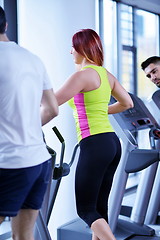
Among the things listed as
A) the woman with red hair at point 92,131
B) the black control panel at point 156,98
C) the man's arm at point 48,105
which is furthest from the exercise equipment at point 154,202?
the man's arm at point 48,105

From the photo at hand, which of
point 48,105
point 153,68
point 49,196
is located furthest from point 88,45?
point 153,68

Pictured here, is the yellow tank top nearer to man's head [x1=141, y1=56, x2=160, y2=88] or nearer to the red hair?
the red hair

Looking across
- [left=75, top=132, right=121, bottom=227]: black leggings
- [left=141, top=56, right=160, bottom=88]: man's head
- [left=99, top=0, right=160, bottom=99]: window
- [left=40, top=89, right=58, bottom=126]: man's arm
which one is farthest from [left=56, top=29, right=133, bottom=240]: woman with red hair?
[left=99, top=0, right=160, bottom=99]: window

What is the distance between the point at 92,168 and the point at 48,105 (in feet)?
2.01

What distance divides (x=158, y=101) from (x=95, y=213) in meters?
1.61

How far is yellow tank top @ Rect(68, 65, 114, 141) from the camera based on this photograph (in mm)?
2219

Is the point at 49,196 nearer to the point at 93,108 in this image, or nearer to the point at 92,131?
the point at 92,131

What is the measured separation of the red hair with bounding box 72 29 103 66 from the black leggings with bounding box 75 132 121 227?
43 centimetres

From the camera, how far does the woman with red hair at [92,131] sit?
7.27ft

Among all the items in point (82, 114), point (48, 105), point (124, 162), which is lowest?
point (124, 162)

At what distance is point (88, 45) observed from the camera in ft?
7.45

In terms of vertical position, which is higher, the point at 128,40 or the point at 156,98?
the point at 128,40

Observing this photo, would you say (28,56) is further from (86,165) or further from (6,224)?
(6,224)

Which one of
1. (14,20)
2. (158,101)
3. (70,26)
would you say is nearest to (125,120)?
(158,101)
